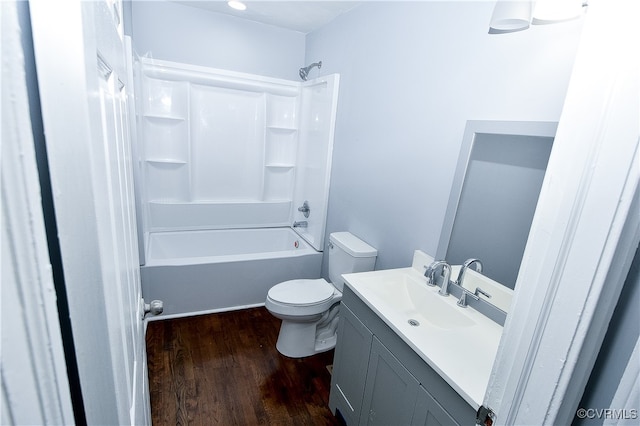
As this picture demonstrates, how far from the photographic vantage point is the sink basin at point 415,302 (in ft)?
4.64

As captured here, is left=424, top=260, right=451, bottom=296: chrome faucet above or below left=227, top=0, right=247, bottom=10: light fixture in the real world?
below

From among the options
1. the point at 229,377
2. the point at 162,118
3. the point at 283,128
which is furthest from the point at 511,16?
the point at 162,118

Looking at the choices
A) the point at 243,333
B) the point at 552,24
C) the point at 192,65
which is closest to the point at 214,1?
the point at 192,65

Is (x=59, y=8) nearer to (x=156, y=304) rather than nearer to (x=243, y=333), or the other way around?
(x=156, y=304)

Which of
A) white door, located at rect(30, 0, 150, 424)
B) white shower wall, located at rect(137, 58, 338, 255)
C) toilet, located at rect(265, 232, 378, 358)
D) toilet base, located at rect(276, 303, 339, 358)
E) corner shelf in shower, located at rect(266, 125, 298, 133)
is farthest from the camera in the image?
corner shelf in shower, located at rect(266, 125, 298, 133)

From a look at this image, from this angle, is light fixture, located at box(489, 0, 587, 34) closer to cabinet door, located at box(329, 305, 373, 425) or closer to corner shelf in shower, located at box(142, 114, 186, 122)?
cabinet door, located at box(329, 305, 373, 425)

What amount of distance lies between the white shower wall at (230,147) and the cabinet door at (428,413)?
181cm

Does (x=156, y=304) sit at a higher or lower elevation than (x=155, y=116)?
lower

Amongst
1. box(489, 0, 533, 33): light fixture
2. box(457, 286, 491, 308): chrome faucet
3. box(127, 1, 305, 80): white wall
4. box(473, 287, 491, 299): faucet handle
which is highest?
box(127, 1, 305, 80): white wall

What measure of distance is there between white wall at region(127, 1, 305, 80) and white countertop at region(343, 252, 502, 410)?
2.39m

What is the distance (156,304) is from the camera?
101 cm

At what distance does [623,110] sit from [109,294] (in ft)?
2.59

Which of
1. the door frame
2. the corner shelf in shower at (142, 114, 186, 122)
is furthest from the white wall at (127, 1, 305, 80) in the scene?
the door frame

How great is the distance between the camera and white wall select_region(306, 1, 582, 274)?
1.20 meters
